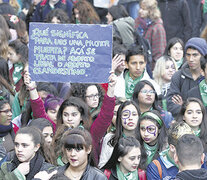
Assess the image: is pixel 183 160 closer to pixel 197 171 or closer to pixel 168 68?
pixel 197 171

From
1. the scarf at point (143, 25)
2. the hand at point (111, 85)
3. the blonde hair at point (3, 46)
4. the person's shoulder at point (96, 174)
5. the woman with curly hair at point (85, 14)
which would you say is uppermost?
the woman with curly hair at point (85, 14)

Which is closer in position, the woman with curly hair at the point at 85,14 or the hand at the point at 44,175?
the hand at the point at 44,175

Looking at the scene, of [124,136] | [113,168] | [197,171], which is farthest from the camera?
[124,136]

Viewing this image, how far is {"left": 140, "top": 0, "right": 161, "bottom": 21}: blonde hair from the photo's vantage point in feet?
37.1

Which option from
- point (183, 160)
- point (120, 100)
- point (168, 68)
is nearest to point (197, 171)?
point (183, 160)

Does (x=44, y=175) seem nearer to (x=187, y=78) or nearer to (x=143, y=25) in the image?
(x=187, y=78)

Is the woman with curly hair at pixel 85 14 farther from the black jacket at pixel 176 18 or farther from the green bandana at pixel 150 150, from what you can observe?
the green bandana at pixel 150 150

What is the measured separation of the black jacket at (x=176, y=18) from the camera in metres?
12.1

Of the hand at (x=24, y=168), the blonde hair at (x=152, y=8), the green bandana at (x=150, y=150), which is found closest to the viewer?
the hand at (x=24, y=168)

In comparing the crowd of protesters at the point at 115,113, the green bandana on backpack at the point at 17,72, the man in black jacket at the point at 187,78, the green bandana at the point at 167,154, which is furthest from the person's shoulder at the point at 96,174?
the green bandana on backpack at the point at 17,72

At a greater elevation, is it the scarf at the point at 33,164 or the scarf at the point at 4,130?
the scarf at the point at 4,130

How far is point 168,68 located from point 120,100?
1879mm

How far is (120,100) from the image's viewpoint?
855cm

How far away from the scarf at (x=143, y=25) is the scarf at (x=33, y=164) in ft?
18.0
